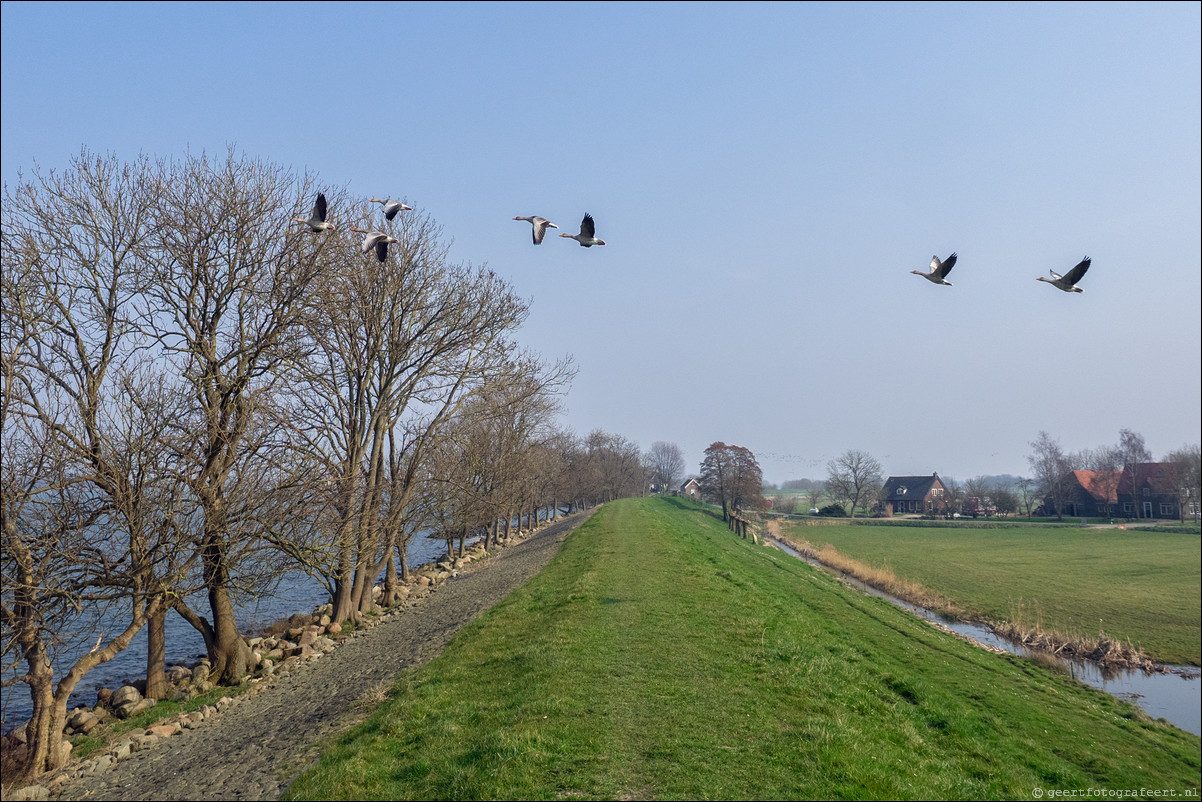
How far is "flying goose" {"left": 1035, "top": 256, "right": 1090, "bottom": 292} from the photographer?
9.41 m

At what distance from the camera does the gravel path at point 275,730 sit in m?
9.51

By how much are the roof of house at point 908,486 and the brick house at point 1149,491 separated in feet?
242

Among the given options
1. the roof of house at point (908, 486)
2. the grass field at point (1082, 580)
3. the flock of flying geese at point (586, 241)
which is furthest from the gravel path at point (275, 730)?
the roof of house at point (908, 486)

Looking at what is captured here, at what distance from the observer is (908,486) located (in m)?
107

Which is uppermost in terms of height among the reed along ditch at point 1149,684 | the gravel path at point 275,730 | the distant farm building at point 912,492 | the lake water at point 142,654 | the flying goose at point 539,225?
the flying goose at point 539,225

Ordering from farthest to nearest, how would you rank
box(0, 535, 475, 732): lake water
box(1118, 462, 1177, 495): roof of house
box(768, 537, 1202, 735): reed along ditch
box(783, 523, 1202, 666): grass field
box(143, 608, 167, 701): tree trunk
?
box(783, 523, 1202, 666): grass field < box(1118, 462, 1177, 495): roof of house < box(0, 535, 475, 732): lake water < box(768, 537, 1202, 735): reed along ditch < box(143, 608, 167, 701): tree trunk

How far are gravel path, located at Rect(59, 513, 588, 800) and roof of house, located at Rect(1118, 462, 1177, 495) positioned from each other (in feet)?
86.3

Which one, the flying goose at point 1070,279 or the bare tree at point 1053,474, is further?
the bare tree at point 1053,474

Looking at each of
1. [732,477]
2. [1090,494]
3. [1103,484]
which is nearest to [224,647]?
[1103,484]

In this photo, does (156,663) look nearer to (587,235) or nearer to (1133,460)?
(587,235)

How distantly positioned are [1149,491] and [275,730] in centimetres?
3619

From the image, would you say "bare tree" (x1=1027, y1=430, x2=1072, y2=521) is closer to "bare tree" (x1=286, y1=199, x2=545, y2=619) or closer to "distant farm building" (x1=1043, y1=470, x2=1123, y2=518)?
"distant farm building" (x1=1043, y1=470, x2=1123, y2=518)

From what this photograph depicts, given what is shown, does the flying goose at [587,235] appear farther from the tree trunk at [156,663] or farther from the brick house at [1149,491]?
the brick house at [1149,491]

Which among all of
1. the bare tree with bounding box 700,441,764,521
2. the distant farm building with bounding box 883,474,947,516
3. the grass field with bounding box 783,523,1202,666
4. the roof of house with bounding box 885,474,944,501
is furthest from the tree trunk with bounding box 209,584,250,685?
the roof of house with bounding box 885,474,944,501
